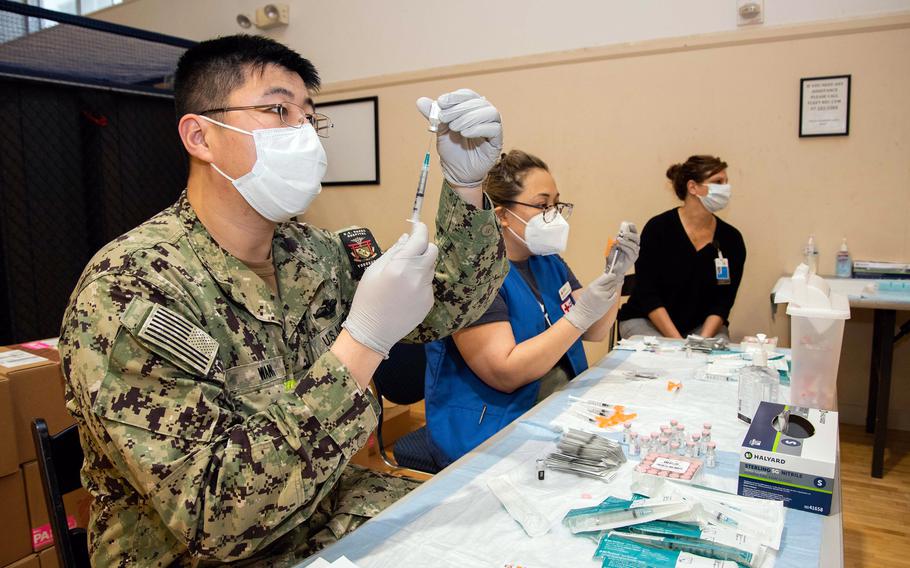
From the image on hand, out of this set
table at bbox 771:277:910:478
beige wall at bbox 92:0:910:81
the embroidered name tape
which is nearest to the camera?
the embroidered name tape

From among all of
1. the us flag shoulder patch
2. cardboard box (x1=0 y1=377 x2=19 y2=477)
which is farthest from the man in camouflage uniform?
cardboard box (x1=0 y1=377 x2=19 y2=477)

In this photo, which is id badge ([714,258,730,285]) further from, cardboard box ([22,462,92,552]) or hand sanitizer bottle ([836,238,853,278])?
cardboard box ([22,462,92,552])

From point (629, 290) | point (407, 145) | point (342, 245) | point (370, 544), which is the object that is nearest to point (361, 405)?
point (370, 544)

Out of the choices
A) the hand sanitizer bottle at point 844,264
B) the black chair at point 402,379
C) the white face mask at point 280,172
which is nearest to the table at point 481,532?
the white face mask at point 280,172

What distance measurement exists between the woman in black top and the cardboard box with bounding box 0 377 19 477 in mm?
2515

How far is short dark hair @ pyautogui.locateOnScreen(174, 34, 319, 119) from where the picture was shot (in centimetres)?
107

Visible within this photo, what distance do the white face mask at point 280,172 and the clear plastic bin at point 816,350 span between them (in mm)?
1063

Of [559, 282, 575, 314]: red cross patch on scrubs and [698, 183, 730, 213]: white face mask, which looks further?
[698, 183, 730, 213]: white face mask

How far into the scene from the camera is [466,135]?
122cm

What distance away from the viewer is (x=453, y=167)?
1.27 m

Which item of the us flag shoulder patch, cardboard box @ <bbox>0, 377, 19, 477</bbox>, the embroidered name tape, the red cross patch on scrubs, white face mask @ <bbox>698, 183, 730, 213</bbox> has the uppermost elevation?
white face mask @ <bbox>698, 183, 730, 213</bbox>

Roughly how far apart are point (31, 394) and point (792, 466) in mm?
→ 2126

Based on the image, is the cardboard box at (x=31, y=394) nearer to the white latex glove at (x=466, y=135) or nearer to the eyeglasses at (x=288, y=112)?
the eyeglasses at (x=288, y=112)

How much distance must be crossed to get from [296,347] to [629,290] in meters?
2.25
